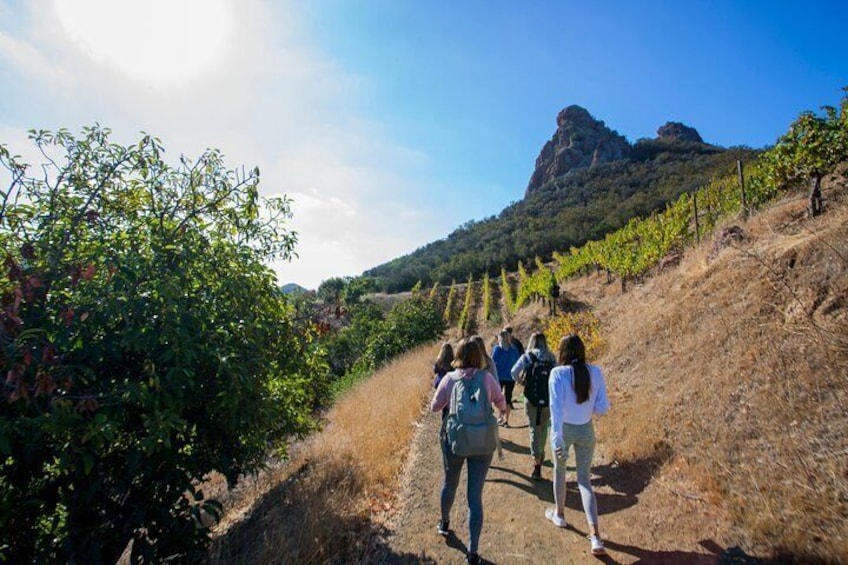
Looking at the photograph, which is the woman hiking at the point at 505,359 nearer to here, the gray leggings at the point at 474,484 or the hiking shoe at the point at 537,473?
the hiking shoe at the point at 537,473

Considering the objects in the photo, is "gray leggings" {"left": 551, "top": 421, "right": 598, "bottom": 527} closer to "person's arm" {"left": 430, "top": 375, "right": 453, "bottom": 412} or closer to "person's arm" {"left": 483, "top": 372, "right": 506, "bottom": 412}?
"person's arm" {"left": 483, "top": 372, "right": 506, "bottom": 412}

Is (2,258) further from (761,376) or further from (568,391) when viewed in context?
(761,376)

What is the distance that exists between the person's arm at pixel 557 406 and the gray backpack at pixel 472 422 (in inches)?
25.2

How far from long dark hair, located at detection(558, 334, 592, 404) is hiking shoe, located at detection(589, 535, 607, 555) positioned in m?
1.19

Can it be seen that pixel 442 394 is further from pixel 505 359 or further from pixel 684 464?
pixel 505 359

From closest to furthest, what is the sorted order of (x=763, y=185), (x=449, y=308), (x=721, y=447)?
(x=721, y=447) < (x=763, y=185) < (x=449, y=308)

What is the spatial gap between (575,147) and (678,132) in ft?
92.3

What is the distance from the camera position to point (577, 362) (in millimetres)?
3740

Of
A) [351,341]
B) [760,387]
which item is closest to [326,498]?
[760,387]

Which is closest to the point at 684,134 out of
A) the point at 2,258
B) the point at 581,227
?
the point at 581,227

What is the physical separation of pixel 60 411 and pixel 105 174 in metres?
2.46

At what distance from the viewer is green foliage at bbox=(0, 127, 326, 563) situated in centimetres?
283

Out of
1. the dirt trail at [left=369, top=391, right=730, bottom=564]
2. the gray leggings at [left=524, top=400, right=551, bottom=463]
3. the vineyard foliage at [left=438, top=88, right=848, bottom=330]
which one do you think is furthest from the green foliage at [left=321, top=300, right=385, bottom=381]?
the dirt trail at [left=369, top=391, right=730, bottom=564]

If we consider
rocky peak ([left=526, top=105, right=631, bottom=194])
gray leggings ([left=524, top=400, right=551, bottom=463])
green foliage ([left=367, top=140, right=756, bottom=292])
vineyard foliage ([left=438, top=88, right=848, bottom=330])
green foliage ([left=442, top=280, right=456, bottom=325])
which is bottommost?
gray leggings ([left=524, top=400, right=551, bottom=463])
